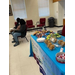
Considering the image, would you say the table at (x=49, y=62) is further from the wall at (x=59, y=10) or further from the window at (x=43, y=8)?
the window at (x=43, y=8)

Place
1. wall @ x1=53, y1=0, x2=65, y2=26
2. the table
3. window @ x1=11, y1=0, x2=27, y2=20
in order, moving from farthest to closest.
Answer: wall @ x1=53, y1=0, x2=65, y2=26 < window @ x1=11, y1=0, x2=27, y2=20 < the table

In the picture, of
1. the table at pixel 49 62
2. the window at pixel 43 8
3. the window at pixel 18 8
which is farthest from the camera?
the window at pixel 43 8

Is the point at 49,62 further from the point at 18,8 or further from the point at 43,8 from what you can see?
the point at 43,8

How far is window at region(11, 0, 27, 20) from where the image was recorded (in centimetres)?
545

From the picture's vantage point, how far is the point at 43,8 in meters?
6.11

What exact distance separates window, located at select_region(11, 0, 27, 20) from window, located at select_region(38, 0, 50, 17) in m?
1.25

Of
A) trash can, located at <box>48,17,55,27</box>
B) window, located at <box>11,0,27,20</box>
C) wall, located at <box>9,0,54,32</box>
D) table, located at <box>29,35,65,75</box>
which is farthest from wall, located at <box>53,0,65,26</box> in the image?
table, located at <box>29,35,65,75</box>

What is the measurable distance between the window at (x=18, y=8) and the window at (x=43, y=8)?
4.10 feet

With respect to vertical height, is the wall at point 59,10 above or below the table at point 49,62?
above

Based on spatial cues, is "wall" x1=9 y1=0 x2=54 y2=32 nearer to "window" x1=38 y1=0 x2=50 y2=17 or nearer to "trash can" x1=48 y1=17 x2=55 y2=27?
"window" x1=38 y1=0 x2=50 y2=17

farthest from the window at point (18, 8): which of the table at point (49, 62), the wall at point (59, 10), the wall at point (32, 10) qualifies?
the table at point (49, 62)

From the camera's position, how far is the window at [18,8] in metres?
5.45

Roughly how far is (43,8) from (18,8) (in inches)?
78.6
